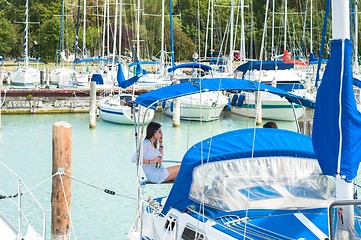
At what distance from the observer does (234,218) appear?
936cm

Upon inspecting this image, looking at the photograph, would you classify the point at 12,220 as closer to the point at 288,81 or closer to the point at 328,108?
the point at 328,108

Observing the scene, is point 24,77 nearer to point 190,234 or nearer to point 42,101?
point 42,101

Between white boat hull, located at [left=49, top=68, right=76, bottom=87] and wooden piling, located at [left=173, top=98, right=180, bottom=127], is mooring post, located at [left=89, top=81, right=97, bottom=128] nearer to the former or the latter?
wooden piling, located at [left=173, top=98, right=180, bottom=127]

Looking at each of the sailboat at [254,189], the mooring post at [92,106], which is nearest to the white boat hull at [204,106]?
the mooring post at [92,106]

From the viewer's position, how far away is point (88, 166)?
77.2 ft

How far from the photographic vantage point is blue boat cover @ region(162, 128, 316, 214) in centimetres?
990

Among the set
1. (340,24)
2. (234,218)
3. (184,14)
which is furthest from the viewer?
(184,14)

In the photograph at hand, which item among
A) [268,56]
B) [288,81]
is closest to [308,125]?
[288,81]

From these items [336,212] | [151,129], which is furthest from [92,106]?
[336,212]

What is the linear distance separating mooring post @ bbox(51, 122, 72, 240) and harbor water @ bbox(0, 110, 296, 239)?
0.27m

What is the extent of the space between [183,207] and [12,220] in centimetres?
638

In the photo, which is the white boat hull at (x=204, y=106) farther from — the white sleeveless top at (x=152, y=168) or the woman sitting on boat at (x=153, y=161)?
the white sleeveless top at (x=152, y=168)

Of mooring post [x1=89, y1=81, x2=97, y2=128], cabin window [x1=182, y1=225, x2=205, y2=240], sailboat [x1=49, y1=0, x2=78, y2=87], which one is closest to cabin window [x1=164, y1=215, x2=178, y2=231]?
cabin window [x1=182, y1=225, x2=205, y2=240]

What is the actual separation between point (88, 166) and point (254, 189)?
14.4m
